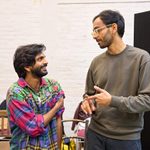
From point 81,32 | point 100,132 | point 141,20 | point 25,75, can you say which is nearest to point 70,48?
point 81,32

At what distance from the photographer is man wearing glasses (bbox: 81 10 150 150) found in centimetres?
174

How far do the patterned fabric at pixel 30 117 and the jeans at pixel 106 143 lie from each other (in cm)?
25

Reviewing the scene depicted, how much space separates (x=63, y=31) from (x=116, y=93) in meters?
2.43

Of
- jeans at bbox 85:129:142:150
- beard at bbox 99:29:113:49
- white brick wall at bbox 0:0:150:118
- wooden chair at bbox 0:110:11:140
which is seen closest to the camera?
jeans at bbox 85:129:142:150

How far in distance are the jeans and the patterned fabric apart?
9.9 inches

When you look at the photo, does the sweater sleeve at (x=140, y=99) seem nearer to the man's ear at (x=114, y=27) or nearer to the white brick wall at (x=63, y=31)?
the man's ear at (x=114, y=27)

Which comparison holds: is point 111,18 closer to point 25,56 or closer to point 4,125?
point 25,56

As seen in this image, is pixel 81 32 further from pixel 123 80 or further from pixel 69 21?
pixel 123 80

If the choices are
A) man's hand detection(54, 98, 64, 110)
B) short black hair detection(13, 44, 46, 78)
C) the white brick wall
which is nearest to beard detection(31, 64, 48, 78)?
short black hair detection(13, 44, 46, 78)

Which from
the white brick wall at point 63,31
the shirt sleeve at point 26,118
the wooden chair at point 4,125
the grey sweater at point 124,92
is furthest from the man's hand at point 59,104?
the white brick wall at point 63,31

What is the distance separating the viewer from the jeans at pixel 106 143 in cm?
183

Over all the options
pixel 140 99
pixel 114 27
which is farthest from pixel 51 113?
pixel 114 27

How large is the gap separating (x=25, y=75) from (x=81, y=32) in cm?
216

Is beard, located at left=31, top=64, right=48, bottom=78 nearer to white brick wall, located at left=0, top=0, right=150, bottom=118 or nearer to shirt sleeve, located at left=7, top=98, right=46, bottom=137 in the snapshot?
shirt sleeve, located at left=7, top=98, right=46, bottom=137
